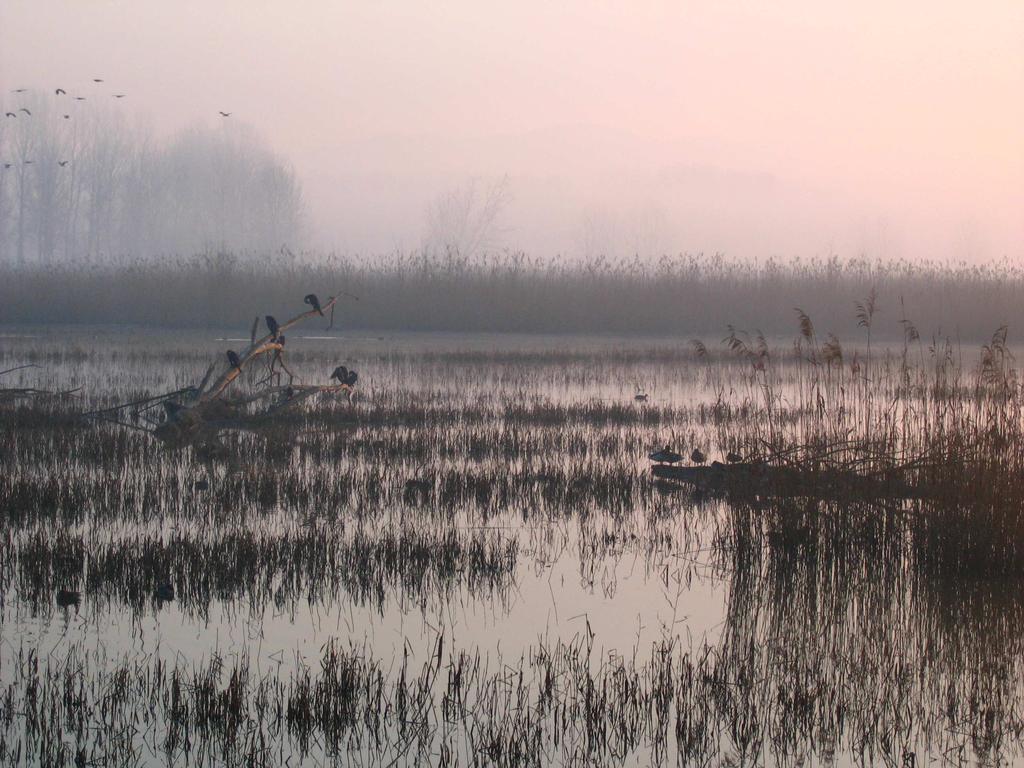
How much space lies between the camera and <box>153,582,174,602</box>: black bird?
5.14m

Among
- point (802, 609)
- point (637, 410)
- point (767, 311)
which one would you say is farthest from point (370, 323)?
point (802, 609)

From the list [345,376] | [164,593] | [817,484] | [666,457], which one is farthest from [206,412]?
[817,484]

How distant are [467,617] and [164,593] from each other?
1.32 metres

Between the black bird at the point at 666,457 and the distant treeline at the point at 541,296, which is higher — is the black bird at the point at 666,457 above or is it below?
below

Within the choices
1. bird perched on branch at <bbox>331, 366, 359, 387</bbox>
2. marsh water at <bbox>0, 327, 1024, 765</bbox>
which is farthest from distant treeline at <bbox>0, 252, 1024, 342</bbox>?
marsh water at <bbox>0, 327, 1024, 765</bbox>

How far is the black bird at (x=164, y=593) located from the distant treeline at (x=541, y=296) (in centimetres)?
2324

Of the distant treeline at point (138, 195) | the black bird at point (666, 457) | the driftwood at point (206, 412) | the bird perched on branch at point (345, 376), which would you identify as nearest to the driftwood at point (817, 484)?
the black bird at point (666, 457)

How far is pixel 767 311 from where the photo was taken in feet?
93.4

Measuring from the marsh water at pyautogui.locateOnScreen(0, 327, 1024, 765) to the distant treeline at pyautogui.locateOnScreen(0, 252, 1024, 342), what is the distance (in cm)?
1905

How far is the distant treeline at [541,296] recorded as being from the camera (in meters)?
28.4

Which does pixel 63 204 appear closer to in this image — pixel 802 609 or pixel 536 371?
pixel 536 371

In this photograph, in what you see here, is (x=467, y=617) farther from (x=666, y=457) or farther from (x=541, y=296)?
(x=541, y=296)

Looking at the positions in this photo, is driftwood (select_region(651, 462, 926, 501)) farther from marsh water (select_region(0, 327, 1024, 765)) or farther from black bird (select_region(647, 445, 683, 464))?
black bird (select_region(647, 445, 683, 464))

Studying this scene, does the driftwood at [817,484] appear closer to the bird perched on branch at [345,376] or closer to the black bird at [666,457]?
the black bird at [666,457]
